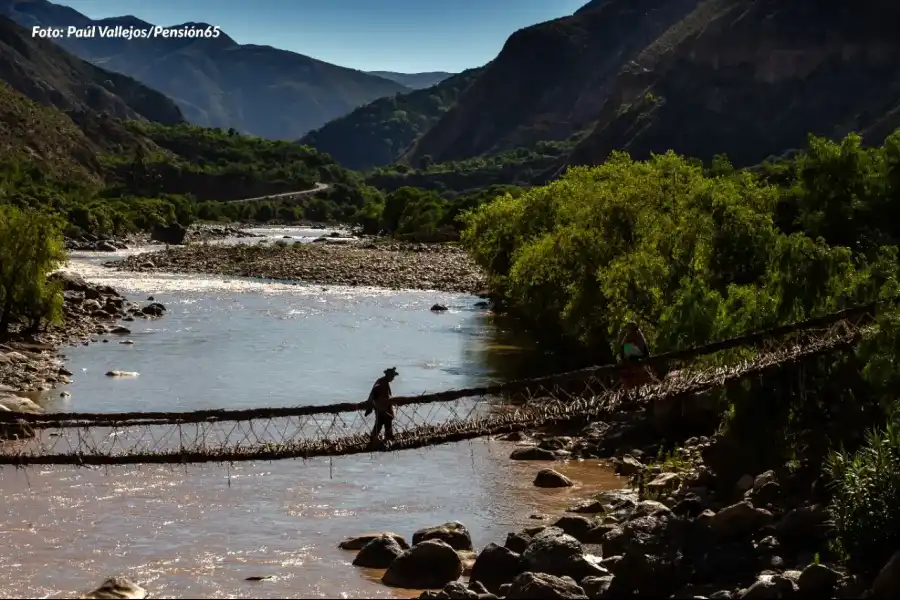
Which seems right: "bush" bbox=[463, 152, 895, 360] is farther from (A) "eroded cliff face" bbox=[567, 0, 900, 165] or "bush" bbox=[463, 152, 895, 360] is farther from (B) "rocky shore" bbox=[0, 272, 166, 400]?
(A) "eroded cliff face" bbox=[567, 0, 900, 165]

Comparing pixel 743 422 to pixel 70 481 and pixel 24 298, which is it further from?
pixel 24 298

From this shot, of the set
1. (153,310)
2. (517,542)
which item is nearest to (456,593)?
(517,542)

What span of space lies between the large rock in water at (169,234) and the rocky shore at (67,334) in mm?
48250

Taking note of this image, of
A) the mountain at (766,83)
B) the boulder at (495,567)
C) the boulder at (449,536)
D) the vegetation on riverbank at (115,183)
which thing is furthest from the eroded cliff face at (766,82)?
the boulder at (495,567)

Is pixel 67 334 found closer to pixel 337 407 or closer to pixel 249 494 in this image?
pixel 249 494

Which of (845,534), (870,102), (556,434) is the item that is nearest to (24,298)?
(556,434)

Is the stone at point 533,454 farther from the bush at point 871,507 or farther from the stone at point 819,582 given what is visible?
the stone at point 819,582

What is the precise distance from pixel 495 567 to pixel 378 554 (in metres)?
2.09

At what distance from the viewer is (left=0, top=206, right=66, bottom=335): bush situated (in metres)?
37.0

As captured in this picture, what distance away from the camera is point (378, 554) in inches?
637

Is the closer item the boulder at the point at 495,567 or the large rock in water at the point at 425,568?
the boulder at the point at 495,567

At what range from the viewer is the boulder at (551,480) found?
67.9 ft

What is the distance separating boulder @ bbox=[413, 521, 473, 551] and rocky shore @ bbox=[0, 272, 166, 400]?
1541 centimetres

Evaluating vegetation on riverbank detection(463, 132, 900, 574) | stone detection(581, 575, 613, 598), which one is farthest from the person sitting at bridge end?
stone detection(581, 575, 613, 598)
